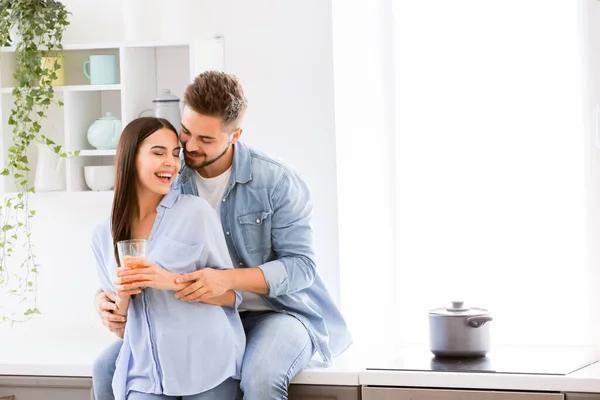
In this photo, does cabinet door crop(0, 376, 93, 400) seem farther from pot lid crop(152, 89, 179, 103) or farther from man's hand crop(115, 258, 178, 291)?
pot lid crop(152, 89, 179, 103)

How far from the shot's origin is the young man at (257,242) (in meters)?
2.32

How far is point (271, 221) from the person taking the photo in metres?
2.51

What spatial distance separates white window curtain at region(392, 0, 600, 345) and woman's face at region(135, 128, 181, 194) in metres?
1.07

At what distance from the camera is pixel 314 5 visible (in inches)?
114

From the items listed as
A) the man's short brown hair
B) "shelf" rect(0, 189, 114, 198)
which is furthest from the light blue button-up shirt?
"shelf" rect(0, 189, 114, 198)

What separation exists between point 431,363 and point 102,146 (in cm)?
130

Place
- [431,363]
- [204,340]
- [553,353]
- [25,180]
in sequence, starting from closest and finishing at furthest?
1. [204,340]
2. [431,363]
3. [553,353]
4. [25,180]

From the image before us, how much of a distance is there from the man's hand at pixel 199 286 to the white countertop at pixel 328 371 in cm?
38

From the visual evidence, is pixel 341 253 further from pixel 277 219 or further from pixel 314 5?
pixel 314 5

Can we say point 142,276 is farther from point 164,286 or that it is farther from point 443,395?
point 443,395

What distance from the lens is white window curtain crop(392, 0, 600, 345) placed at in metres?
2.97

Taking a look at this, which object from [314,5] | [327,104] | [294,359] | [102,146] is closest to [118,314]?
[294,359]

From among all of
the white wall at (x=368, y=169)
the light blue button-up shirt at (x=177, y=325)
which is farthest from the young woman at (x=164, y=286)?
the white wall at (x=368, y=169)

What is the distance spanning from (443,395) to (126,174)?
3.46ft
